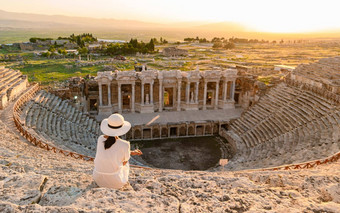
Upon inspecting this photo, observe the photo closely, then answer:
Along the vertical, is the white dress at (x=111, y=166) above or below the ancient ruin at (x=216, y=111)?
above

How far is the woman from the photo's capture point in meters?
6.18

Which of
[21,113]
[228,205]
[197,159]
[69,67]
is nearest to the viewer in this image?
[228,205]

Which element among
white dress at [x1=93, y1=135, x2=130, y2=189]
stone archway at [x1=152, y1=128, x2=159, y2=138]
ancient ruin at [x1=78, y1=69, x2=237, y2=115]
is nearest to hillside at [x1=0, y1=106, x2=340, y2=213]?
white dress at [x1=93, y1=135, x2=130, y2=189]

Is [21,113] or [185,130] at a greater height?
[21,113]

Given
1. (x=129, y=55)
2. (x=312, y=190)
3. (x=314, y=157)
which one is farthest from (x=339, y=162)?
(x=129, y=55)

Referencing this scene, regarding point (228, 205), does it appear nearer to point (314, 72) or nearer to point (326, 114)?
point (326, 114)

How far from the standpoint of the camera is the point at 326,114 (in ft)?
70.6

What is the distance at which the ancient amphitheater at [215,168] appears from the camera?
518cm

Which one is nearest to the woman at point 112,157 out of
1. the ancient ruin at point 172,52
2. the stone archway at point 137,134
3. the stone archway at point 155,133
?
the stone archway at point 137,134

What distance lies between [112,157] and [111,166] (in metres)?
0.20

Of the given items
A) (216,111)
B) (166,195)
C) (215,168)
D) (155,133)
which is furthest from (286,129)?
(166,195)

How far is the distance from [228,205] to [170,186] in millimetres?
1408

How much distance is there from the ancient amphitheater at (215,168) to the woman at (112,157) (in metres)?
0.28

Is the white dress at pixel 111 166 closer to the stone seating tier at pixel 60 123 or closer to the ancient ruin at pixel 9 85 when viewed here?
the stone seating tier at pixel 60 123
